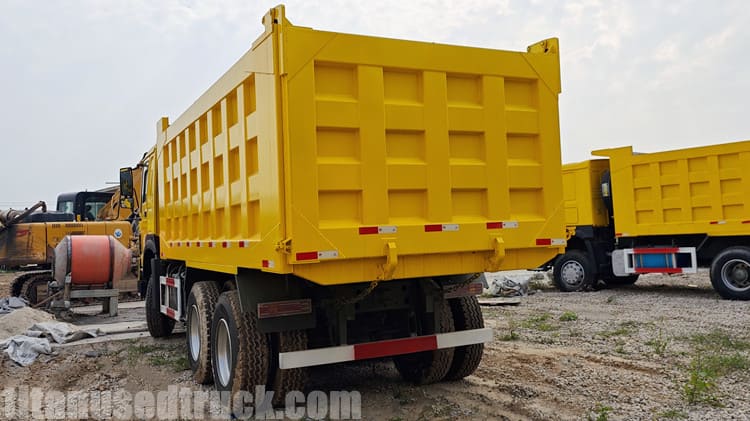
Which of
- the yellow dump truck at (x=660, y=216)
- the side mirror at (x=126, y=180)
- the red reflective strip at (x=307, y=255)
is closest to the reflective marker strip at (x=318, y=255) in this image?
the red reflective strip at (x=307, y=255)

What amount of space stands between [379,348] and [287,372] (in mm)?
783

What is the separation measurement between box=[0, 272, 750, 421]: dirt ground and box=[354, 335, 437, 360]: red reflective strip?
50 cm

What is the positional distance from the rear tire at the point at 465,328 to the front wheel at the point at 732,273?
7696 millimetres

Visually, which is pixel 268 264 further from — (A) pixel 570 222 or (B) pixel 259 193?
(A) pixel 570 222

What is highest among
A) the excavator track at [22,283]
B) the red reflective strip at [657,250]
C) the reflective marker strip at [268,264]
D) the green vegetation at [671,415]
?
the reflective marker strip at [268,264]

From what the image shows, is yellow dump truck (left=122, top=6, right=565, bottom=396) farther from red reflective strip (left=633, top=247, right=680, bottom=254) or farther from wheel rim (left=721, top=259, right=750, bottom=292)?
red reflective strip (left=633, top=247, right=680, bottom=254)

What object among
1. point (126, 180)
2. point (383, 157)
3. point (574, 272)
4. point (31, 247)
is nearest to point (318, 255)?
point (383, 157)

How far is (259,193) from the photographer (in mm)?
4746

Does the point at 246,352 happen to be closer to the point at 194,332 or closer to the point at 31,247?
the point at 194,332

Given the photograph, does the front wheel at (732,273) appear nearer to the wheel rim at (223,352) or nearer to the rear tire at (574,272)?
the rear tire at (574,272)

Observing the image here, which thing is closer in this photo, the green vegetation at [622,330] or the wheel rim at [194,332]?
the wheel rim at [194,332]

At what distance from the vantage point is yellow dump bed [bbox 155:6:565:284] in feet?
14.4

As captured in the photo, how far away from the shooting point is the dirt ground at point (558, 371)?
509 cm

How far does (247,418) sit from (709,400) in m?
3.78
